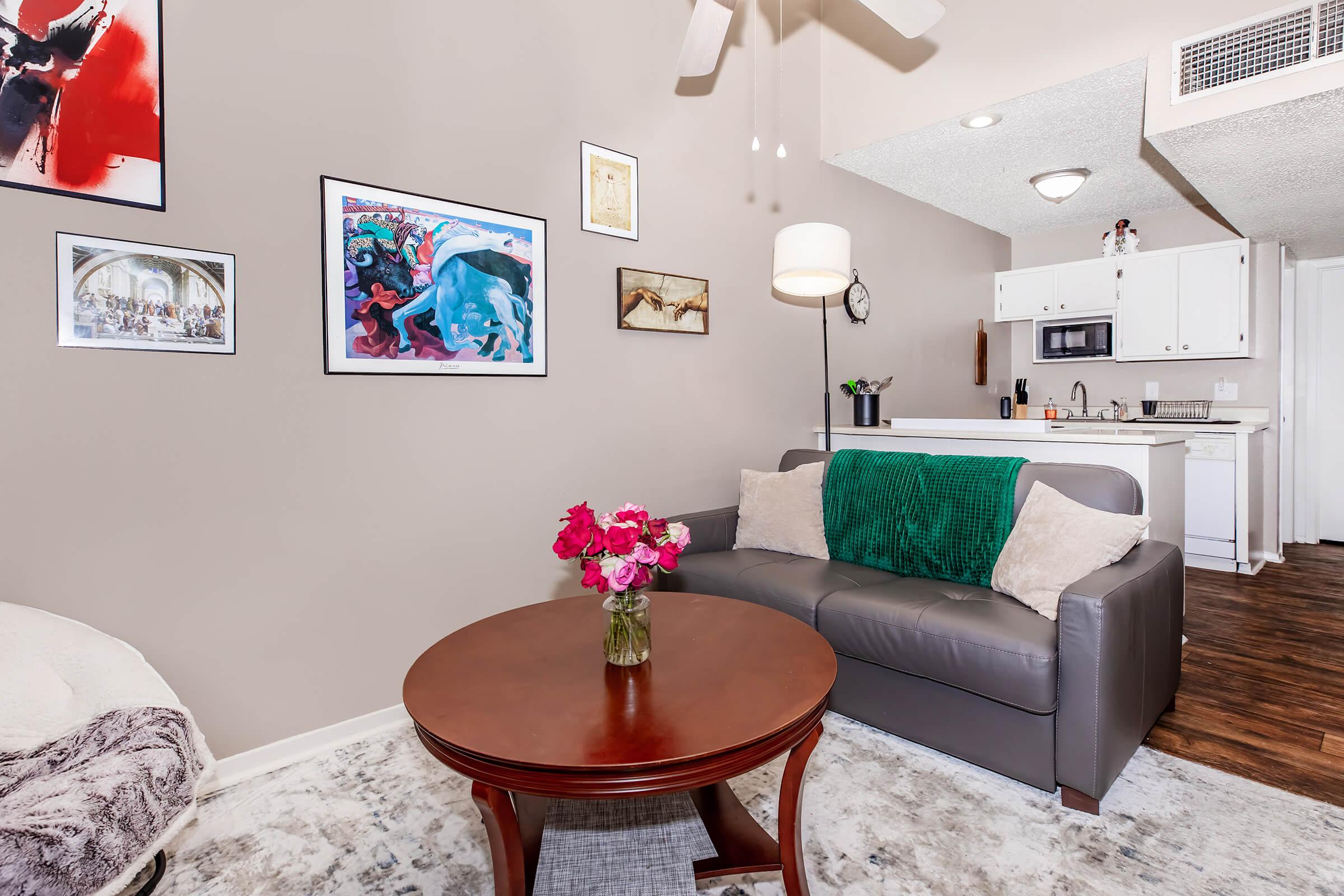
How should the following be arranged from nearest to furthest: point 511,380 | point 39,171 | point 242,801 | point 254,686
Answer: point 39,171 < point 242,801 < point 254,686 < point 511,380

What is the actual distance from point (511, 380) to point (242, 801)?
5.27ft

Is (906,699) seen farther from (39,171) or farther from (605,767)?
(39,171)

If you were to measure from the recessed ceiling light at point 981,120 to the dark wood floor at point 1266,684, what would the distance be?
271cm

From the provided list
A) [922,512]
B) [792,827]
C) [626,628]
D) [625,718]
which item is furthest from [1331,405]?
[625,718]

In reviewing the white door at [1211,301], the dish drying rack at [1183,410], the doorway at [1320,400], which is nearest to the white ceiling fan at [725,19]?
the white door at [1211,301]

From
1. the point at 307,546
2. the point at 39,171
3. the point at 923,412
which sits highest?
the point at 39,171

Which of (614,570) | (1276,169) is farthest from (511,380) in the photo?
(1276,169)

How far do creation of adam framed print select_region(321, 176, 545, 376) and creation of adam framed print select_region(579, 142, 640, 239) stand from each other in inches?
11.1

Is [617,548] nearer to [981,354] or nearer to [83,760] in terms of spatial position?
[83,760]

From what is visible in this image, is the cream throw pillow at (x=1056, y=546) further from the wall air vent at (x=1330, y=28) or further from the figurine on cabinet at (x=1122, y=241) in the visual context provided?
the figurine on cabinet at (x=1122, y=241)

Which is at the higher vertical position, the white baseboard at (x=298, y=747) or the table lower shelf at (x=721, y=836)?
the table lower shelf at (x=721, y=836)

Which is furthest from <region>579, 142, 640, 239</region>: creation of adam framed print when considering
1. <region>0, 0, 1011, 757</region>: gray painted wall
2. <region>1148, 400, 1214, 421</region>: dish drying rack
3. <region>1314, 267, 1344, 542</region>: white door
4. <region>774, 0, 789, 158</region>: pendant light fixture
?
<region>1314, 267, 1344, 542</region>: white door

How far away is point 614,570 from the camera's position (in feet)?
4.70

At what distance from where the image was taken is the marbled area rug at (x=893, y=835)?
5.11ft
